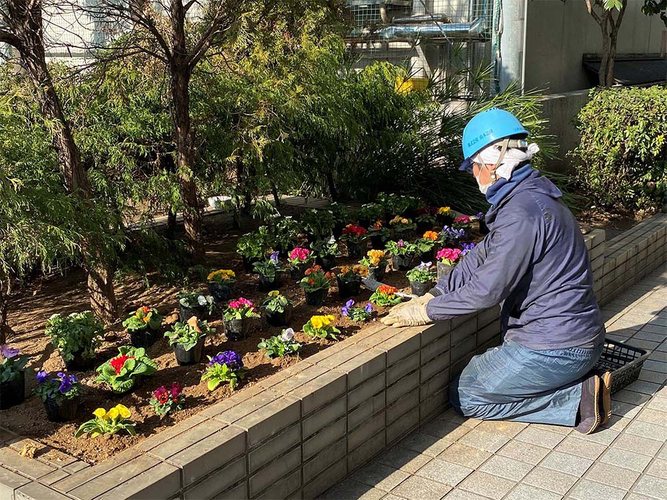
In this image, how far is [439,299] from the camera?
3904mm

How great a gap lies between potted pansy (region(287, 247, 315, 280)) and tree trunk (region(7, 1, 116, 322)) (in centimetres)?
122

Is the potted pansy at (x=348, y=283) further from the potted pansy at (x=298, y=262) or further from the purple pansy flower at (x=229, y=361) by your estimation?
the purple pansy flower at (x=229, y=361)

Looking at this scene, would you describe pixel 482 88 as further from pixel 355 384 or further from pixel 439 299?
pixel 355 384

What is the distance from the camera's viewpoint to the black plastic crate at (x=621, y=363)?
4.38m

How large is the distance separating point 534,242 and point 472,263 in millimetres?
557

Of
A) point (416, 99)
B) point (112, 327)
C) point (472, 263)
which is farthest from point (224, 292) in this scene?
point (416, 99)

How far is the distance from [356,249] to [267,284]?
985 mm

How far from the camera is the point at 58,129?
418 centimetres

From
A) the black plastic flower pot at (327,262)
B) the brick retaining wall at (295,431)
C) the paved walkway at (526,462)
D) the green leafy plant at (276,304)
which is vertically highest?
the green leafy plant at (276,304)

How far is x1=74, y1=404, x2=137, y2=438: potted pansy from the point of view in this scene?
2.97 metres

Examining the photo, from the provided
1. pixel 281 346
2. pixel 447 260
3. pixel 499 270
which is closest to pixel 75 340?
pixel 281 346

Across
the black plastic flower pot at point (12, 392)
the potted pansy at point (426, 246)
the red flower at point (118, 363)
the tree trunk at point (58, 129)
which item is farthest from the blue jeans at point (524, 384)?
the black plastic flower pot at point (12, 392)

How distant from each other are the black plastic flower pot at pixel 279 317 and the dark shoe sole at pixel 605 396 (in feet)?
5.88

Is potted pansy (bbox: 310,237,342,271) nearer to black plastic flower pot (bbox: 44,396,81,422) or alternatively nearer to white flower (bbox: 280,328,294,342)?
white flower (bbox: 280,328,294,342)
